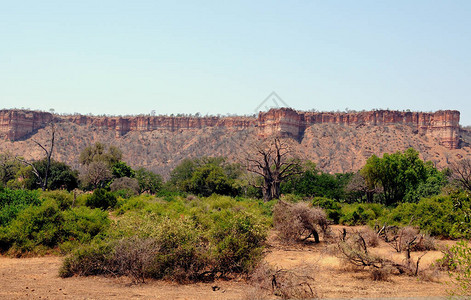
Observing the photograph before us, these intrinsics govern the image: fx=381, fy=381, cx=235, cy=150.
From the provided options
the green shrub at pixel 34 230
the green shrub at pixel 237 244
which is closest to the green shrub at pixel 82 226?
the green shrub at pixel 34 230

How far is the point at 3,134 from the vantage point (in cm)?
A: 8175

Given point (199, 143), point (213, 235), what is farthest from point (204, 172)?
point (199, 143)

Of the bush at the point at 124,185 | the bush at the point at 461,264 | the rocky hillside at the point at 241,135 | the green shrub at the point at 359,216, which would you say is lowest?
the bush at the point at 124,185

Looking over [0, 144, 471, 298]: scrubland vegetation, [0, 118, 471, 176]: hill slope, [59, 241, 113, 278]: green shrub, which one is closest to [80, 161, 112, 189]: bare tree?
[0, 144, 471, 298]: scrubland vegetation

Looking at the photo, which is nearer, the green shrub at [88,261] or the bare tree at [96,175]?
the green shrub at [88,261]

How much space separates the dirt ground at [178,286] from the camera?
916 cm

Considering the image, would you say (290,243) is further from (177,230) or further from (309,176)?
(309,176)

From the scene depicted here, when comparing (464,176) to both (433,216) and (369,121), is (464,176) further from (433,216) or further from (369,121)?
(369,121)

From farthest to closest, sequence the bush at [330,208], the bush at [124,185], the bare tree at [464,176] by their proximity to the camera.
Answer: the bush at [124,185], the bare tree at [464,176], the bush at [330,208]

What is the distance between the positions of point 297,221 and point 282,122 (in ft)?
217

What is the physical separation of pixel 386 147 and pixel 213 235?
7003cm

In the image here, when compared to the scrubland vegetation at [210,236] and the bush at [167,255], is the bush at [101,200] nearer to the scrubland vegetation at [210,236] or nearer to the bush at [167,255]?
the scrubland vegetation at [210,236]

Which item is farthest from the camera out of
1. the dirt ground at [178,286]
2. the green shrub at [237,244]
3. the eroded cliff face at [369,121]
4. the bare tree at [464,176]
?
the eroded cliff face at [369,121]

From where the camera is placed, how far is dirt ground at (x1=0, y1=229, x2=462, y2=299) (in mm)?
9164
